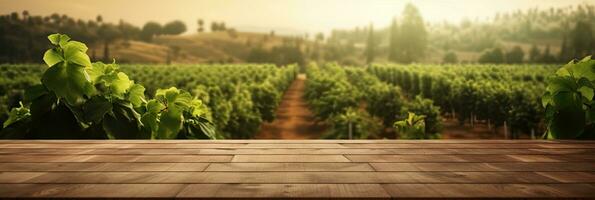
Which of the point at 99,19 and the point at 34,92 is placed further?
the point at 99,19

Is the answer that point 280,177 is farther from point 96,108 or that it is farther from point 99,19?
point 99,19

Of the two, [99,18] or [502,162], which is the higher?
[99,18]

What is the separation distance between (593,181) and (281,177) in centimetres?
82

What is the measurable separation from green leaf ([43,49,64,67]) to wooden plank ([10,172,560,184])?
1.54 m

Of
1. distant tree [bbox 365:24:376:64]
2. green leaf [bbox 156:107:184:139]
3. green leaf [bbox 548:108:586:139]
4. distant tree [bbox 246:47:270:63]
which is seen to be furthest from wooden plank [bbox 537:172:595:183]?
distant tree [bbox 365:24:376:64]

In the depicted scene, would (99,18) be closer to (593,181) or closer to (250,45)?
(250,45)

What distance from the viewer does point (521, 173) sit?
1666mm

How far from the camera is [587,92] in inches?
135

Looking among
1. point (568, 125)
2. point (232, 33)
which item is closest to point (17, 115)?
point (568, 125)

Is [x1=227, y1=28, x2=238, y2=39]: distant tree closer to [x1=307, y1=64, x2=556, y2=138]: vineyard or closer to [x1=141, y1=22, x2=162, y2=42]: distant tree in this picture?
[x1=141, y1=22, x2=162, y2=42]: distant tree

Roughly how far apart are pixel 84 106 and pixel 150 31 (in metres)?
138

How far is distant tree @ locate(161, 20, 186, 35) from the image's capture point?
469ft

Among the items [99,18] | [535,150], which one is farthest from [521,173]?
[99,18]

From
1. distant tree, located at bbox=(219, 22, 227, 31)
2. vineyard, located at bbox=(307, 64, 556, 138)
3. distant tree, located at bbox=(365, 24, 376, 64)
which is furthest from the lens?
distant tree, located at bbox=(219, 22, 227, 31)
